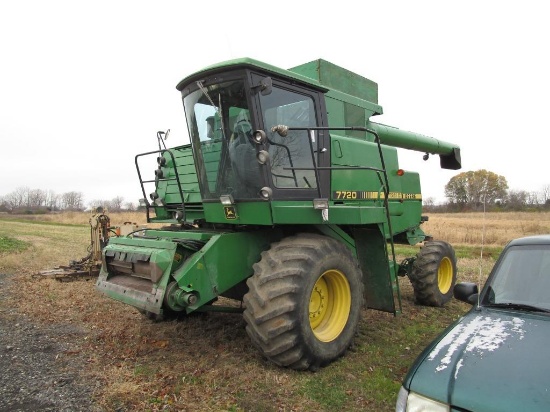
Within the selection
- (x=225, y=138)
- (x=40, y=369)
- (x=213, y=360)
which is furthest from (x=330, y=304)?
(x=40, y=369)

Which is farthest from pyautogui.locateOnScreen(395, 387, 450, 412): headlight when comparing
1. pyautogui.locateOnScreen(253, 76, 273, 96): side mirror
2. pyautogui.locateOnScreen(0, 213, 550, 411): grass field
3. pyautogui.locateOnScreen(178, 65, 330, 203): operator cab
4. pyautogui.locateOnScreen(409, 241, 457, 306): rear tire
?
pyautogui.locateOnScreen(409, 241, 457, 306): rear tire

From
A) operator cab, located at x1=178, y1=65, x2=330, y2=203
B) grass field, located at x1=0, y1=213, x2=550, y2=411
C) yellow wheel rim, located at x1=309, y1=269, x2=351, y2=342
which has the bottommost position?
grass field, located at x1=0, y1=213, x2=550, y2=411

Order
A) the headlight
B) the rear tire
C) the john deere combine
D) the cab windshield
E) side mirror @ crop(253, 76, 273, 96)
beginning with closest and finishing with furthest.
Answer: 1. the headlight
2. the john deere combine
3. side mirror @ crop(253, 76, 273, 96)
4. the cab windshield
5. the rear tire

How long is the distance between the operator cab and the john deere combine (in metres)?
0.01

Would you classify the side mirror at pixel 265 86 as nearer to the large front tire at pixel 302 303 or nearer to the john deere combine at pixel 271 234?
the john deere combine at pixel 271 234

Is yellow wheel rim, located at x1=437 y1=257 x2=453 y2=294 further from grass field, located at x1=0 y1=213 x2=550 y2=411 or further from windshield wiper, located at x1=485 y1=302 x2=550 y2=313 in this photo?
windshield wiper, located at x1=485 y1=302 x2=550 y2=313

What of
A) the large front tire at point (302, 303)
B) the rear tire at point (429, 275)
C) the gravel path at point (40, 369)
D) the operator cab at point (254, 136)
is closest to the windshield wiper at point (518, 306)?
the large front tire at point (302, 303)

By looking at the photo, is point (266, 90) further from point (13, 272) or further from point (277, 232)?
point (13, 272)

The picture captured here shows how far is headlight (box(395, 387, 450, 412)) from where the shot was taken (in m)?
2.24

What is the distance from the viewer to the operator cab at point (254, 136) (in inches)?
173

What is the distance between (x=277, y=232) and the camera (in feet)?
16.4

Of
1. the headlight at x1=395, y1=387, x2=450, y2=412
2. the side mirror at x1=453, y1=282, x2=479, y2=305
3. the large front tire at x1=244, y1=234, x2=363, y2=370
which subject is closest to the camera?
the headlight at x1=395, y1=387, x2=450, y2=412

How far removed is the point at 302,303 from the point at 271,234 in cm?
119

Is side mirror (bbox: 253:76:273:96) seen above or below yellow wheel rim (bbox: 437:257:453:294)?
above
